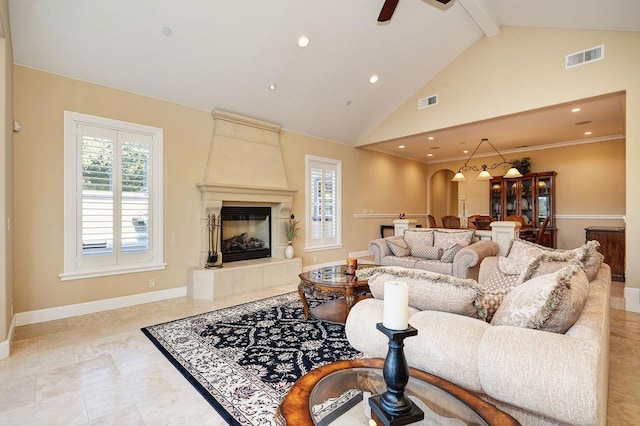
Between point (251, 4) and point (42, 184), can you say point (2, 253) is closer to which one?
point (42, 184)

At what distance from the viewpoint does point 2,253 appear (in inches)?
107

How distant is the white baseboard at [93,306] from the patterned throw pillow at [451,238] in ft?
13.5

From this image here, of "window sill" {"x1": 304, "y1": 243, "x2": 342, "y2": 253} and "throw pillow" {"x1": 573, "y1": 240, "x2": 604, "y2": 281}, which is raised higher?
"throw pillow" {"x1": 573, "y1": 240, "x2": 604, "y2": 281}

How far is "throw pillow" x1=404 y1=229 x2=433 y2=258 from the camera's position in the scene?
5184 millimetres

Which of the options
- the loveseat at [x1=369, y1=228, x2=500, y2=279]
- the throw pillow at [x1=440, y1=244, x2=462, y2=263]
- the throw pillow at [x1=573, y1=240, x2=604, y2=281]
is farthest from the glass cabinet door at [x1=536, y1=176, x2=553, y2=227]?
the throw pillow at [x1=573, y1=240, x2=604, y2=281]

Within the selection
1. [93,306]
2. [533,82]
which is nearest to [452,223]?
[533,82]

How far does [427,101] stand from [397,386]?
5983mm

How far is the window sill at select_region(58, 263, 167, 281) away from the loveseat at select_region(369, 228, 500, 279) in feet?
11.2

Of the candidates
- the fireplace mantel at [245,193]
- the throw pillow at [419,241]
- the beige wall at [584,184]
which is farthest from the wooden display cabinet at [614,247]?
the fireplace mantel at [245,193]

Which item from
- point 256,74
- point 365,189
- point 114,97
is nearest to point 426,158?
point 365,189

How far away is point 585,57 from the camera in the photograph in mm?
4367

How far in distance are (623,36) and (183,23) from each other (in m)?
5.50

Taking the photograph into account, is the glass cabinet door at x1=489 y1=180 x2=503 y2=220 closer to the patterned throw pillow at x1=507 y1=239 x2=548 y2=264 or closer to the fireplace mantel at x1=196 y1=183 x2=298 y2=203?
the fireplace mantel at x1=196 y1=183 x2=298 y2=203

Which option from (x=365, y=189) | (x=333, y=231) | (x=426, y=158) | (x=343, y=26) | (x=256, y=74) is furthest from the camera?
(x=426, y=158)
